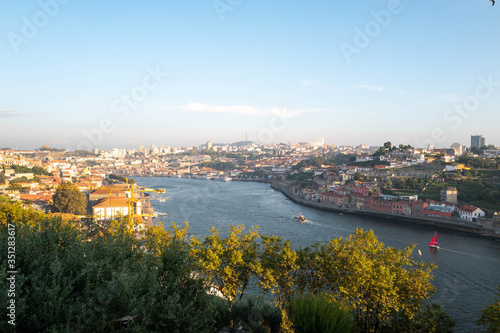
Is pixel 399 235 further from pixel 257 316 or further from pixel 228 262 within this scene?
pixel 257 316

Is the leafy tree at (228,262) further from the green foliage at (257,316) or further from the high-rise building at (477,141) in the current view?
the high-rise building at (477,141)

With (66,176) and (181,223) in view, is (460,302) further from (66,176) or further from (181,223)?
(66,176)

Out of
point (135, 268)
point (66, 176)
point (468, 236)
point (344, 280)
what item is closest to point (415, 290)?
point (344, 280)

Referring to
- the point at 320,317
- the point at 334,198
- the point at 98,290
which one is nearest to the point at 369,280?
the point at 320,317

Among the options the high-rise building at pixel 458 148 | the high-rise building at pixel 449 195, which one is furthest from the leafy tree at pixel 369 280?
the high-rise building at pixel 458 148

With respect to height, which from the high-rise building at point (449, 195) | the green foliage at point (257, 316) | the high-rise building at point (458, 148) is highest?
the high-rise building at point (458, 148)
